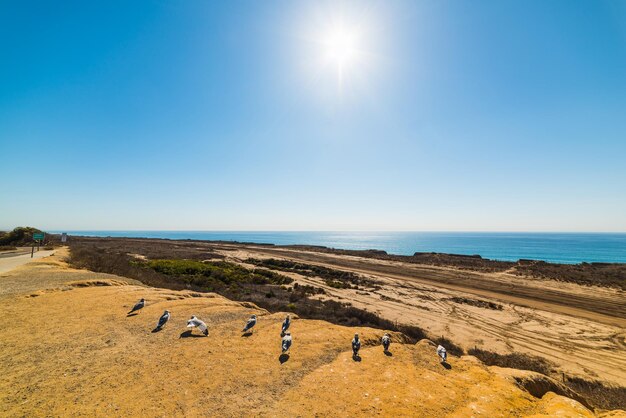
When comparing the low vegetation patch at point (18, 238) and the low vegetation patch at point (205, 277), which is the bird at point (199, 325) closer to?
the low vegetation patch at point (205, 277)

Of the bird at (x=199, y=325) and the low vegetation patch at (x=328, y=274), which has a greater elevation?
the bird at (x=199, y=325)

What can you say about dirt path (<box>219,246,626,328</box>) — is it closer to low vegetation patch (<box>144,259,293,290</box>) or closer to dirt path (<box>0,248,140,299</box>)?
low vegetation patch (<box>144,259,293,290</box>)

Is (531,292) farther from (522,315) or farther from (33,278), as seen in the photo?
(33,278)

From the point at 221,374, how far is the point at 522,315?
85.2 feet

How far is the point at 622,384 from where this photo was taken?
40.4 feet

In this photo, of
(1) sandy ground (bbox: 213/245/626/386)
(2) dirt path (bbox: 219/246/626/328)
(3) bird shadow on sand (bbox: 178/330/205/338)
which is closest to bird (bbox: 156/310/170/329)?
(3) bird shadow on sand (bbox: 178/330/205/338)

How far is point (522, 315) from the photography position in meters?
22.5

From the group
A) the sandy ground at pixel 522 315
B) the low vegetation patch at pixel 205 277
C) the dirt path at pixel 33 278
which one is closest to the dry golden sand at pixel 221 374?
the dirt path at pixel 33 278

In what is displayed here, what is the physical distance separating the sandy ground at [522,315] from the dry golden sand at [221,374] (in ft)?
30.5

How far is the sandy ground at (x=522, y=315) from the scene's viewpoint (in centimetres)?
1549

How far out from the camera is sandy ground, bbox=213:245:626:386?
15.5 meters

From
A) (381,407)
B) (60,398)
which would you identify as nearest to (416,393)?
(381,407)

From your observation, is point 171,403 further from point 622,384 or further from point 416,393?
point 622,384

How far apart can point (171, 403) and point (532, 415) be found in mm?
8866
